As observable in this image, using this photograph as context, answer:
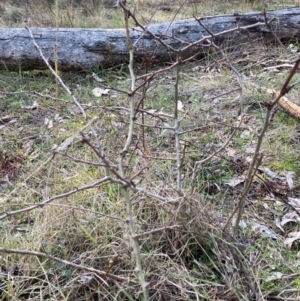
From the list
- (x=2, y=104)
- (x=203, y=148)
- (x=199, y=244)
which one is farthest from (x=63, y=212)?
(x=2, y=104)

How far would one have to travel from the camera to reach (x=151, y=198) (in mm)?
2029

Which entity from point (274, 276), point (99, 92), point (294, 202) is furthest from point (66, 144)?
point (274, 276)

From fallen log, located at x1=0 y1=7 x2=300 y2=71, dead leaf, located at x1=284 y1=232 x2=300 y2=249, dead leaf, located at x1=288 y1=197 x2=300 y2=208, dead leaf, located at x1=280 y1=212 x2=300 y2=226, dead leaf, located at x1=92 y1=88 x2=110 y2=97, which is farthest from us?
fallen log, located at x1=0 y1=7 x2=300 y2=71

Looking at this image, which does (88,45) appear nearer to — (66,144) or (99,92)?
(99,92)

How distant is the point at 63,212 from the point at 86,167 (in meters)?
0.53

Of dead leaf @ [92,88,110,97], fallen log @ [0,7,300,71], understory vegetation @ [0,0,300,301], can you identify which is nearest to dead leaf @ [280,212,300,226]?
understory vegetation @ [0,0,300,301]

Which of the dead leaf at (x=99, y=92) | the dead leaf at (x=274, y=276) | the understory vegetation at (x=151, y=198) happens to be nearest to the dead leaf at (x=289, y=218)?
the understory vegetation at (x=151, y=198)

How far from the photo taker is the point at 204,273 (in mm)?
1777

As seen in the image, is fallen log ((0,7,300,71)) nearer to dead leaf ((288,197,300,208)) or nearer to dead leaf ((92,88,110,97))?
dead leaf ((92,88,110,97))

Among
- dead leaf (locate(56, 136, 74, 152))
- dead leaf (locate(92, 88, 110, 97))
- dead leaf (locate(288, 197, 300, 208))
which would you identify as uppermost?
dead leaf (locate(92, 88, 110, 97))

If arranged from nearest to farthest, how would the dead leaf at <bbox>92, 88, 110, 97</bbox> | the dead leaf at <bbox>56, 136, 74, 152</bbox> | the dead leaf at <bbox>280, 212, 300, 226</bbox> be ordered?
1. the dead leaf at <bbox>280, 212, 300, 226</bbox>
2. the dead leaf at <bbox>56, 136, 74, 152</bbox>
3. the dead leaf at <bbox>92, 88, 110, 97</bbox>

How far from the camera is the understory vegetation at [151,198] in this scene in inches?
66.7

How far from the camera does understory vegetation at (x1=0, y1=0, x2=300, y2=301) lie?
66.7 inches

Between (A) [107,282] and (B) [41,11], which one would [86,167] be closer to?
(A) [107,282]
